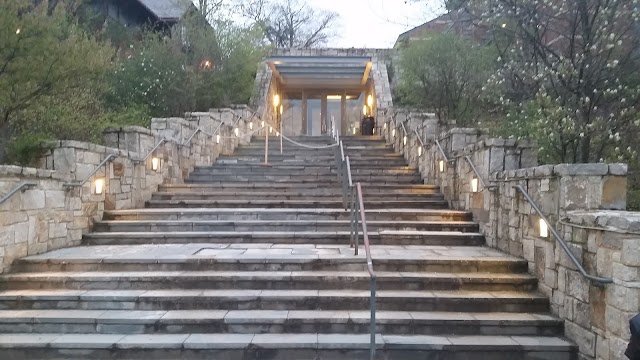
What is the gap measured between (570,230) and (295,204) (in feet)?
14.7

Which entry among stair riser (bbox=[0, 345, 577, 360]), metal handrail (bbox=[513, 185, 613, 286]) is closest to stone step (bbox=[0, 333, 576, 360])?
stair riser (bbox=[0, 345, 577, 360])

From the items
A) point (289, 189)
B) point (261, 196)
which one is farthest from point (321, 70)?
point (261, 196)

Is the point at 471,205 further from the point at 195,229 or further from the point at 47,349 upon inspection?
the point at 47,349

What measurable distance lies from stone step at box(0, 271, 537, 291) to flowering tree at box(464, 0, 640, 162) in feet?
11.3

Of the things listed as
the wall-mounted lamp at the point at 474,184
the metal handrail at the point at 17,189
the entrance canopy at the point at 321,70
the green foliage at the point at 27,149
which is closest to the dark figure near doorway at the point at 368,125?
the entrance canopy at the point at 321,70

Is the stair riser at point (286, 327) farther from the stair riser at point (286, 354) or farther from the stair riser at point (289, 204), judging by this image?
the stair riser at point (289, 204)

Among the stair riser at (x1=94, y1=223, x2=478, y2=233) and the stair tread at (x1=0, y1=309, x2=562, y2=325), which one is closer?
the stair tread at (x1=0, y1=309, x2=562, y2=325)

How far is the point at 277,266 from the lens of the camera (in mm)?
5078

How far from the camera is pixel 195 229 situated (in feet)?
21.9

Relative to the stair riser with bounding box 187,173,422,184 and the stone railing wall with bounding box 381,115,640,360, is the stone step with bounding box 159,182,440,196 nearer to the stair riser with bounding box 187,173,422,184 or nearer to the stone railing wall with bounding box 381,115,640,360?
the stair riser with bounding box 187,173,422,184

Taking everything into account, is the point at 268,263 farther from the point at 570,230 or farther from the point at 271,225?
the point at 570,230

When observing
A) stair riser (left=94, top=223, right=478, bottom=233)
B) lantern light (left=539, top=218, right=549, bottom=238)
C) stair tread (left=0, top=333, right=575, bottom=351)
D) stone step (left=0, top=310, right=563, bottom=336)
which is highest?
lantern light (left=539, top=218, right=549, bottom=238)

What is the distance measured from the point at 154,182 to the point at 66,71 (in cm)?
251

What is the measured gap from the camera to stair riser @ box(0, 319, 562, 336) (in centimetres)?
422
